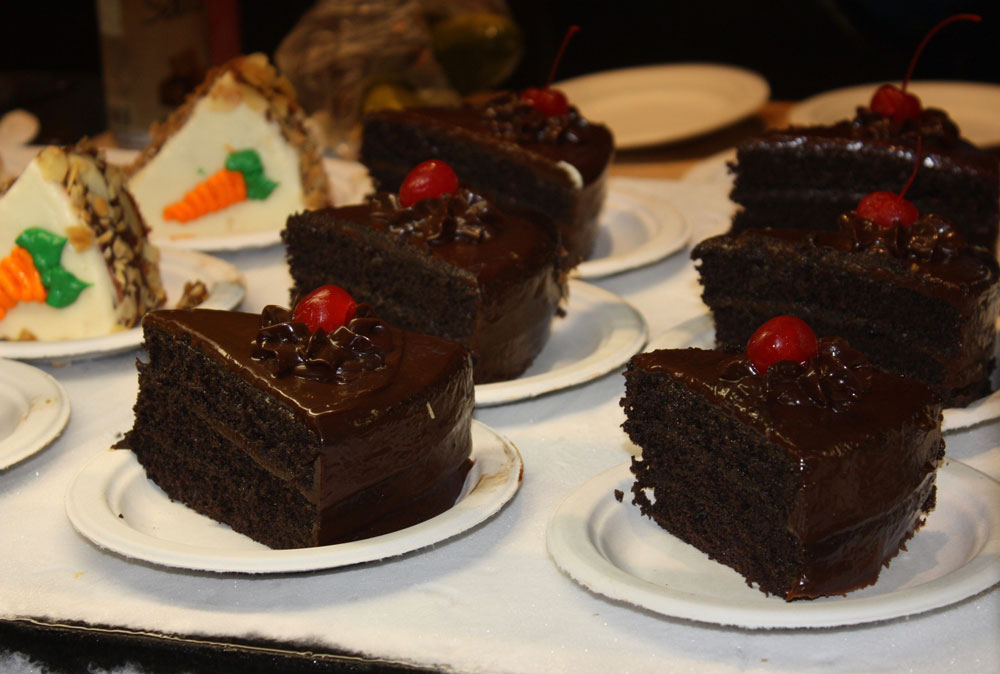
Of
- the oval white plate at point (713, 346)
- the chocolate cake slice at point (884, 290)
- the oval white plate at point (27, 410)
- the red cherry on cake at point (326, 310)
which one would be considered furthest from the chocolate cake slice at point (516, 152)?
the oval white plate at point (27, 410)

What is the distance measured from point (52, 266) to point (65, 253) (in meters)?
0.06

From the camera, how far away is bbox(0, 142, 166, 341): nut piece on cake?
11.9ft

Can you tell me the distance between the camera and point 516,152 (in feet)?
14.5

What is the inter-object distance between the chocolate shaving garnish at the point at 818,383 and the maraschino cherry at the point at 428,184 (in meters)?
1.40

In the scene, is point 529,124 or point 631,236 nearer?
point 529,124

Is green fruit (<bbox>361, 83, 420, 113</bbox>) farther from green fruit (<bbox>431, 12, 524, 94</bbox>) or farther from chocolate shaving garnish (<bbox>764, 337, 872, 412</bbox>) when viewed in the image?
chocolate shaving garnish (<bbox>764, 337, 872, 412</bbox>)

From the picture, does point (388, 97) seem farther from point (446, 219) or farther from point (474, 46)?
point (446, 219)

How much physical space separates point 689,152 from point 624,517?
3469 millimetres

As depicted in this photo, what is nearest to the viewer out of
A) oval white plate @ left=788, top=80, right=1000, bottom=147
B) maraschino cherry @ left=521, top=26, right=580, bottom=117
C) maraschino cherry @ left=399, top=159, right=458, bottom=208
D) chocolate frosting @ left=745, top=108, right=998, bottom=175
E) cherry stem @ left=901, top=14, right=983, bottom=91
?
maraschino cherry @ left=399, top=159, right=458, bottom=208

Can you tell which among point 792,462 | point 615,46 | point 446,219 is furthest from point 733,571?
point 615,46

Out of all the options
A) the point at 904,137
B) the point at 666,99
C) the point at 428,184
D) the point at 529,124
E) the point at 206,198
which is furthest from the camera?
the point at 666,99

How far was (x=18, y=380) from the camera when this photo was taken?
10.7ft

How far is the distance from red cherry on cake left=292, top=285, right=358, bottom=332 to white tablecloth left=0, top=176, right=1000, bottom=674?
1.82 ft

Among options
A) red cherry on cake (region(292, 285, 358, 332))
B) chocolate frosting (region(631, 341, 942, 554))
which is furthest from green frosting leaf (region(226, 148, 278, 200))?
chocolate frosting (region(631, 341, 942, 554))
